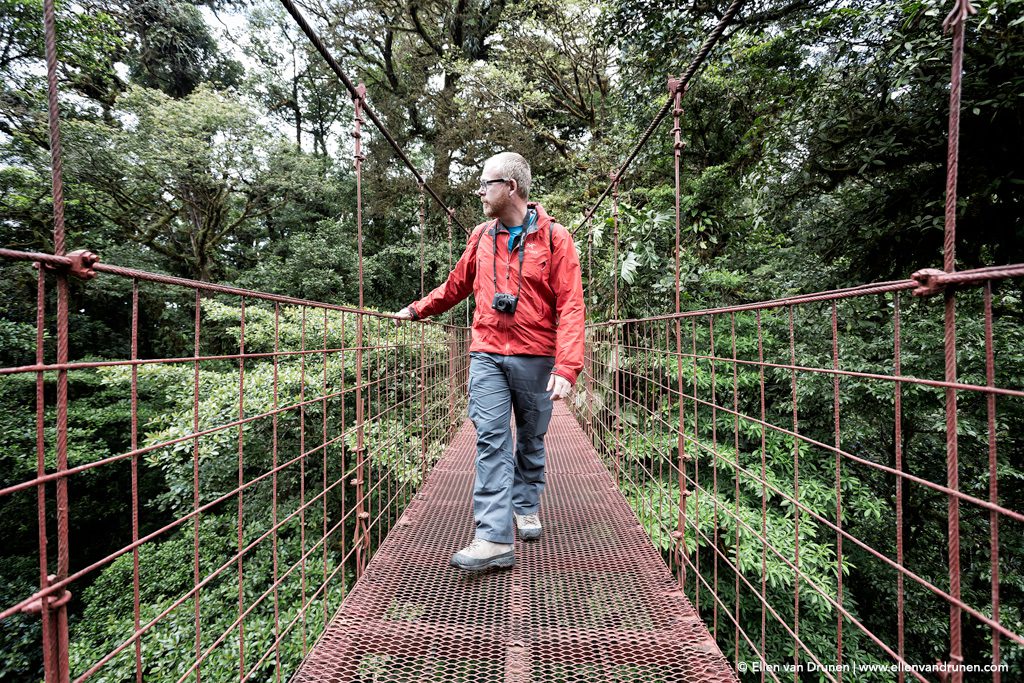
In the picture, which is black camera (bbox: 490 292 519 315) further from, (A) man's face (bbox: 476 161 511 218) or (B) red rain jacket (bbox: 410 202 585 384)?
(A) man's face (bbox: 476 161 511 218)

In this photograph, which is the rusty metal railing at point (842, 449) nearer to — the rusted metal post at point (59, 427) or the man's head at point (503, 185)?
the man's head at point (503, 185)

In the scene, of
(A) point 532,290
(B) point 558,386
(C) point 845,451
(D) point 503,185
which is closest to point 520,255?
(A) point 532,290

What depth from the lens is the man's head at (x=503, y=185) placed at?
1428 mm

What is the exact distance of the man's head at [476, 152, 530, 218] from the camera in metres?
1.43

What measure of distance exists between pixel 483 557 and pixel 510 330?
2.09 feet

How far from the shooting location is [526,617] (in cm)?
117

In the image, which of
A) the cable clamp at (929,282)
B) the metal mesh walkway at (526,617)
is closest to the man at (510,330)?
the metal mesh walkway at (526,617)

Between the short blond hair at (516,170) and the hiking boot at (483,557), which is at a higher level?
the short blond hair at (516,170)

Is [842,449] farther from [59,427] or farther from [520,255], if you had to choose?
[59,427]

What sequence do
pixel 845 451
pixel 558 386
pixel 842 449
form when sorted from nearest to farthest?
pixel 558 386, pixel 845 451, pixel 842 449

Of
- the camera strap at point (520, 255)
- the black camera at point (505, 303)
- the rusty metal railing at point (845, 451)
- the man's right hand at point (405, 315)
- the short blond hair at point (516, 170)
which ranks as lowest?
the rusty metal railing at point (845, 451)

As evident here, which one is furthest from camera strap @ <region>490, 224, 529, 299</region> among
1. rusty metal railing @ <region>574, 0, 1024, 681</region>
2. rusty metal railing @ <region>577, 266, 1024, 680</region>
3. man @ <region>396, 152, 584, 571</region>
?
rusty metal railing @ <region>577, 266, 1024, 680</region>

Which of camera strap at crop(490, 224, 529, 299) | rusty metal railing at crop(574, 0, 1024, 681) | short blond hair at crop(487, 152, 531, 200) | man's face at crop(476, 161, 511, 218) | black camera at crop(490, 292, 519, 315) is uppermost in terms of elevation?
short blond hair at crop(487, 152, 531, 200)

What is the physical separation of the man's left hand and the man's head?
20.5 inches
